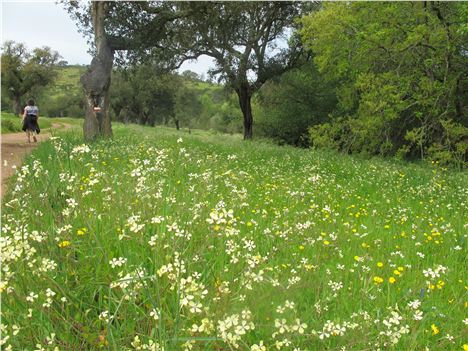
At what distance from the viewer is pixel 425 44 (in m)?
16.9

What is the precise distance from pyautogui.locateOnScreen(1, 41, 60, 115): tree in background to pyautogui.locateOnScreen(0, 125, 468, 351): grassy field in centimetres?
6705

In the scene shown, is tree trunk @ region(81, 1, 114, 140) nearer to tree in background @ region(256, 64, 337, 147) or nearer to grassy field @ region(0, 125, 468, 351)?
grassy field @ region(0, 125, 468, 351)

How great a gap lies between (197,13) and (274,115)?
21.5 metres

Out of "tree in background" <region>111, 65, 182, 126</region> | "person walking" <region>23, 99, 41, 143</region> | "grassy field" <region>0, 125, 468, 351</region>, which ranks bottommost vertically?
"grassy field" <region>0, 125, 468, 351</region>

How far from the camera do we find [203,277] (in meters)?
2.99

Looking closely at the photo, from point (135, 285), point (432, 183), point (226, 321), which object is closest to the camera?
point (226, 321)

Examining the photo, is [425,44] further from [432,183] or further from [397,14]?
[432,183]

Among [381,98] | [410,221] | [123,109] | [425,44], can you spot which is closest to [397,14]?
[425,44]

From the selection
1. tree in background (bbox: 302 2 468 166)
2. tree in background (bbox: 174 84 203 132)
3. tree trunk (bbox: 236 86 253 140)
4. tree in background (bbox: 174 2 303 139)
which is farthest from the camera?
tree in background (bbox: 174 84 203 132)

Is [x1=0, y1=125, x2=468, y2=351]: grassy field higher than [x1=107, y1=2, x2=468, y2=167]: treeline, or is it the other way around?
[x1=107, y1=2, x2=468, y2=167]: treeline

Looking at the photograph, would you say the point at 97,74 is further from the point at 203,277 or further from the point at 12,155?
the point at 203,277

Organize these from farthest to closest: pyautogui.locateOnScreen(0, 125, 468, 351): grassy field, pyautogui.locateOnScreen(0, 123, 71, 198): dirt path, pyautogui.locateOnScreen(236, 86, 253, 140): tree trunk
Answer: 1. pyautogui.locateOnScreen(236, 86, 253, 140): tree trunk
2. pyautogui.locateOnScreen(0, 123, 71, 198): dirt path
3. pyautogui.locateOnScreen(0, 125, 468, 351): grassy field

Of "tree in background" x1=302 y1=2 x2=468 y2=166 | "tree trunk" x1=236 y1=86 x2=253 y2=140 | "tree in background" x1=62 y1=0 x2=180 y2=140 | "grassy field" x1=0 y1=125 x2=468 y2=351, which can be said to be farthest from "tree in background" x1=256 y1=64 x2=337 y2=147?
"grassy field" x1=0 y1=125 x2=468 y2=351

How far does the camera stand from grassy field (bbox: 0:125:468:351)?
2318 mm
